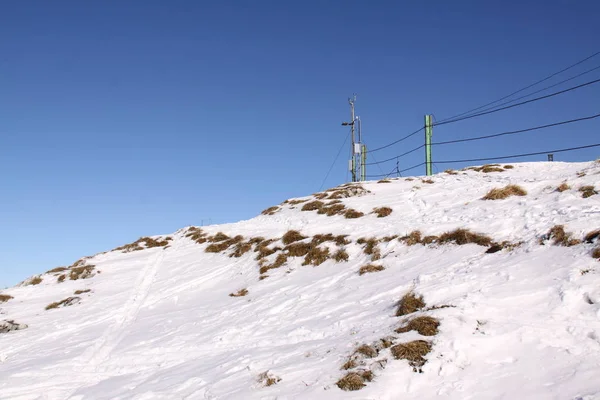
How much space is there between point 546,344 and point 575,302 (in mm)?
1502

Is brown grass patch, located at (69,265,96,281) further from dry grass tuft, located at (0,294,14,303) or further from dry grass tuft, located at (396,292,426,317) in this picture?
dry grass tuft, located at (396,292,426,317)

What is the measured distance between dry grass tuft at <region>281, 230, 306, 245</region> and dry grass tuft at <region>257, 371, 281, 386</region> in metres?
10.9

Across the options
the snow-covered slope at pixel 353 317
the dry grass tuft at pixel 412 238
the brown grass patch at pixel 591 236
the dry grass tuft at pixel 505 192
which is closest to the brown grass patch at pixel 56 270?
the snow-covered slope at pixel 353 317

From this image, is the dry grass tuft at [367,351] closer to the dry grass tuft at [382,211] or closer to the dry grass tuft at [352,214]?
the dry grass tuft at [382,211]

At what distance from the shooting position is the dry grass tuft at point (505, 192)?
640 inches

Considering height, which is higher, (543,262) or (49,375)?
(543,262)

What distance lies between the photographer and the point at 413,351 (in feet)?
22.4

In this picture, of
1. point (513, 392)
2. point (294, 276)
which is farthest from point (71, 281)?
point (513, 392)

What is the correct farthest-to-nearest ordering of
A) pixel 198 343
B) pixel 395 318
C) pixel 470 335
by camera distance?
pixel 198 343
pixel 395 318
pixel 470 335

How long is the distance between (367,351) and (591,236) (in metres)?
6.14

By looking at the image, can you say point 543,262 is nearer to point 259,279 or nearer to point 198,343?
point 198,343

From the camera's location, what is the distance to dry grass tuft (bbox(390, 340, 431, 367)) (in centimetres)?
669

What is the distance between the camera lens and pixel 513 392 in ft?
18.7

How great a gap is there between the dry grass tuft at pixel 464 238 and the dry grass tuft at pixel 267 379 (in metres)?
7.22
